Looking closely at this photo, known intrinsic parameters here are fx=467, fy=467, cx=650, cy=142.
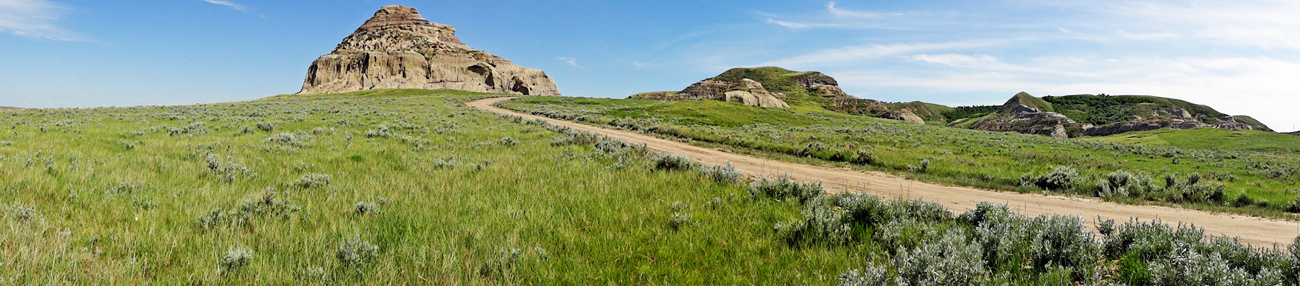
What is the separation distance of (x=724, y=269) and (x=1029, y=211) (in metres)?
10.5

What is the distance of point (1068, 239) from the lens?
4.96 m

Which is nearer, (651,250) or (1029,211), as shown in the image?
(651,250)

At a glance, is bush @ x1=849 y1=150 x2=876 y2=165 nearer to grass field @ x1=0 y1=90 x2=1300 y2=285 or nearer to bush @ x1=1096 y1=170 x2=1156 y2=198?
bush @ x1=1096 y1=170 x2=1156 y2=198

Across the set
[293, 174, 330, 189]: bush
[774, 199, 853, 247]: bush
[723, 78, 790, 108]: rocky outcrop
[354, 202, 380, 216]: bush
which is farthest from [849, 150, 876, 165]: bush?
[723, 78, 790, 108]: rocky outcrop

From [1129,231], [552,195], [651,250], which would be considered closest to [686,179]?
[552,195]

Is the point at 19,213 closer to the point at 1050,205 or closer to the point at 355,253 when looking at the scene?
the point at 355,253

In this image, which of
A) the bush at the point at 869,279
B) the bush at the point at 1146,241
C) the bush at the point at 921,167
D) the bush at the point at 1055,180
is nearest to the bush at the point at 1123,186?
the bush at the point at 1055,180

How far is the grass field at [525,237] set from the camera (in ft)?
13.9

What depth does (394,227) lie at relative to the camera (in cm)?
580

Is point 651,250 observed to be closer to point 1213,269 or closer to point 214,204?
point 1213,269

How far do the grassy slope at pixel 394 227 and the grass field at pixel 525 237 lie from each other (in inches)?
1.1

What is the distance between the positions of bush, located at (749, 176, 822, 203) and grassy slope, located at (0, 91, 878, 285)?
1.13 feet

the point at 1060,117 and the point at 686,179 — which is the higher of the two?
the point at 1060,117

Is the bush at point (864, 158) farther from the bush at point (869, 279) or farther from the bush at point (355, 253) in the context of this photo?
the bush at point (355, 253)
